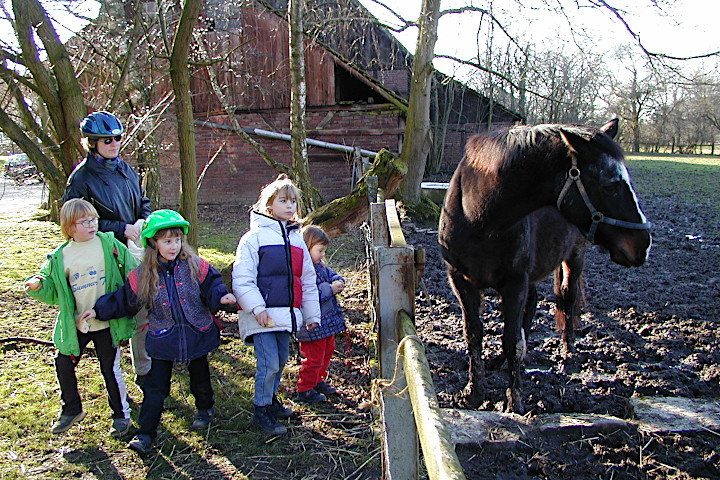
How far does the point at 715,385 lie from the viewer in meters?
3.83

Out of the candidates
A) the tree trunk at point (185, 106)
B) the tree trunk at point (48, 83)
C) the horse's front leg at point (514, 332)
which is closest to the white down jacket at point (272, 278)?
the horse's front leg at point (514, 332)

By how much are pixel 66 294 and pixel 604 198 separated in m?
3.07

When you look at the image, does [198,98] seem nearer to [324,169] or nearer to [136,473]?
[324,169]

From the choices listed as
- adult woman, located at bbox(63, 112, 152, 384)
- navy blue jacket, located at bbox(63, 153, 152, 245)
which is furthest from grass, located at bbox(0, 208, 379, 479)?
navy blue jacket, located at bbox(63, 153, 152, 245)

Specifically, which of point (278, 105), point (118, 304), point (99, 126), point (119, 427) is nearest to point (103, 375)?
point (119, 427)

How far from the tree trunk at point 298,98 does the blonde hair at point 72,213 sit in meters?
4.17

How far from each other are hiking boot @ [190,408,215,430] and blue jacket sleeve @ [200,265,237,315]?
0.66 m

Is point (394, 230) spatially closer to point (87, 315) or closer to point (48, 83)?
point (87, 315)

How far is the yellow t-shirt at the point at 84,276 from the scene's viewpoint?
3.14 meters

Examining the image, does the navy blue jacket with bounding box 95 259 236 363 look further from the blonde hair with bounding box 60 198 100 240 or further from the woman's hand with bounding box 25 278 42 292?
the blonde hair with bounding box 60 198 100 240

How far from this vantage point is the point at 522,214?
10.9 feet

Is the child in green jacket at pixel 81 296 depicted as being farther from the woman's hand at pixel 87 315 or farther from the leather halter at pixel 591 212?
the leather halter at pixel 591 212

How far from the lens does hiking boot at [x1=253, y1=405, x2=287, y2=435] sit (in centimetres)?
319

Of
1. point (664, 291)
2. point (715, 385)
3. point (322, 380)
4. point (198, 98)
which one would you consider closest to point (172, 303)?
point (322, 380)
